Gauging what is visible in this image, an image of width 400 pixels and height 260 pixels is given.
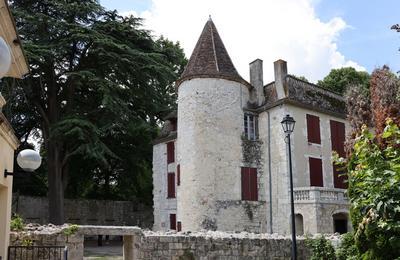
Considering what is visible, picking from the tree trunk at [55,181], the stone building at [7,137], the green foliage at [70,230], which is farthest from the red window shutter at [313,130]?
the stone building at [7,137]

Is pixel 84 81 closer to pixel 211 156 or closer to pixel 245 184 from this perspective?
pixel 211 156

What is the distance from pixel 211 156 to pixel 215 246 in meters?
8.37

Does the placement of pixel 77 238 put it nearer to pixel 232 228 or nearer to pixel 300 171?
pixel 232 228

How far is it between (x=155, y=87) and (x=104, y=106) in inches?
163

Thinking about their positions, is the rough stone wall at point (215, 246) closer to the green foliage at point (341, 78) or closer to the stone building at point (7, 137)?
the stone building at point (7, 137)

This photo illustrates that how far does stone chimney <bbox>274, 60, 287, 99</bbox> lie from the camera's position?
22166mm

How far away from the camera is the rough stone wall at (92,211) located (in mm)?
27781

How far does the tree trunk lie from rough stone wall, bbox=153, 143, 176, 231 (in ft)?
17.5

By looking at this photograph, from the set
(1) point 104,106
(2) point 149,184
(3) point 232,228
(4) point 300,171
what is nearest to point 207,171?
(3) point 232,228

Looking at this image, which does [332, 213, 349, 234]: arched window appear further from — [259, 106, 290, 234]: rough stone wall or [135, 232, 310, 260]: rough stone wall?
[135, 232, 310, 260]: rough stone wall

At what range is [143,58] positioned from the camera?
2409 cm

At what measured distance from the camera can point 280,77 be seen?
2250 cm

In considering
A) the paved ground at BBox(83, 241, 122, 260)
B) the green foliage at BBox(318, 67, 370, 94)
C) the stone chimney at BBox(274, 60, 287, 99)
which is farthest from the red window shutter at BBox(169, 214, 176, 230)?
the green foliage at BBox(318, 67, 370, 94)

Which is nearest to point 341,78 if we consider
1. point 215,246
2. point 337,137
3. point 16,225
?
point 337,137
